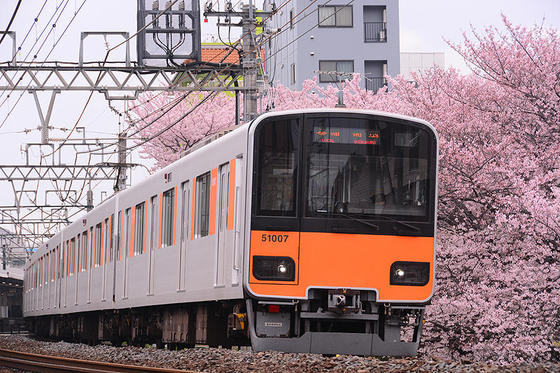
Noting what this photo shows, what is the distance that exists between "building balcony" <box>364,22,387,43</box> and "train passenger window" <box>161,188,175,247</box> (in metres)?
24.8

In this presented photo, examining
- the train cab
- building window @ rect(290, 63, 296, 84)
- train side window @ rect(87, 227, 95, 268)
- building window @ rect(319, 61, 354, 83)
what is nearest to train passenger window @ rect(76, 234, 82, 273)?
train side window @ rect(87, 227, 95, 268)

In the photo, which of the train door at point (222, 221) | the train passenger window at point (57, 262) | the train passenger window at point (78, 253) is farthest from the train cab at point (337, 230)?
the train passenger window at point (57, 262)

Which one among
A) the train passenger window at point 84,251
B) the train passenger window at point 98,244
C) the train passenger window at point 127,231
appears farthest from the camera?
the train passenger window at point 84,251

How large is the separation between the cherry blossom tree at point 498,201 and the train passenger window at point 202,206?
12.0 ft

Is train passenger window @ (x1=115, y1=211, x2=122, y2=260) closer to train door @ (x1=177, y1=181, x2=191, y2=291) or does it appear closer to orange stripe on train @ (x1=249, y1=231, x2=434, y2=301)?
train door @ (x1=177, y1=181, x2=191, y2=291)

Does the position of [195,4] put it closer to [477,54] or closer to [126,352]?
[477,54]

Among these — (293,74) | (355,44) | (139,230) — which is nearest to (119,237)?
(139,230)

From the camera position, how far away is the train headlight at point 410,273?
29.3 feet

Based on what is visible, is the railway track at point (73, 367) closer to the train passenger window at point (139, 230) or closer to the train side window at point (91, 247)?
the train passenger window at point (139, 230)

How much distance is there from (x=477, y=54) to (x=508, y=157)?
1.98 meters

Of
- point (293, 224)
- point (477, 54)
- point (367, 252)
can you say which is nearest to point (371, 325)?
point (367, 252)

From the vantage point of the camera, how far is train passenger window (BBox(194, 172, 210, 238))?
10117 mm

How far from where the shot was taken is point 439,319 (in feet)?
42.2

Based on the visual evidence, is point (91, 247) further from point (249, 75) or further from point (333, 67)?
point (333, 67)
